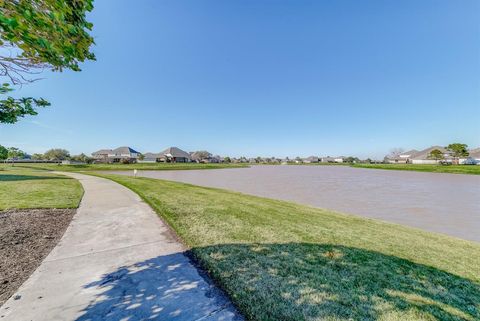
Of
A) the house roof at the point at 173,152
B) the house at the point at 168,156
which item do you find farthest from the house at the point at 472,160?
the house roof at the point at 173,152

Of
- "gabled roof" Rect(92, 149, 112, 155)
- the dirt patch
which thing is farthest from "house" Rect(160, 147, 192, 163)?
the dirt patch

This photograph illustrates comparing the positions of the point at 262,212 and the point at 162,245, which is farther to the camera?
the point at 262,212

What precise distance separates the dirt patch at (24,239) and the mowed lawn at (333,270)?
99.5 inches

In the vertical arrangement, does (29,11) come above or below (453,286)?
above

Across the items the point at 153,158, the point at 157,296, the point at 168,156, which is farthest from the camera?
the point at 153,158

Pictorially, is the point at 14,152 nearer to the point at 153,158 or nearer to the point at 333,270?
the point at 333,270

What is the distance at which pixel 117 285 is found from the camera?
10.0 feet

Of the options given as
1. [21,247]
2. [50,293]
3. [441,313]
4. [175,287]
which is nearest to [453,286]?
[441,313]

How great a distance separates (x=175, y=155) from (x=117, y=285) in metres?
93.4

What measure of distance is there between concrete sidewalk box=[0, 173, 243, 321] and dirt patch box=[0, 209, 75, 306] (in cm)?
17

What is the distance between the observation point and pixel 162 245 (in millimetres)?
4539

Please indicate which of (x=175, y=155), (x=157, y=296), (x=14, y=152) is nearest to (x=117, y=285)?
(x=157, y=296)

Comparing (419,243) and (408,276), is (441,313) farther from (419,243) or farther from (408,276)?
(419,243)

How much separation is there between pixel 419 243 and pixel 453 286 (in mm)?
2625
